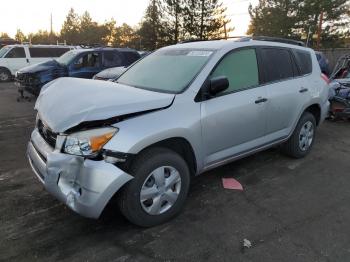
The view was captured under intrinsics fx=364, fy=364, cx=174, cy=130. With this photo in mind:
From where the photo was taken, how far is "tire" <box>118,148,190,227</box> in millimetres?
3283

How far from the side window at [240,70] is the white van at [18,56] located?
16786mm

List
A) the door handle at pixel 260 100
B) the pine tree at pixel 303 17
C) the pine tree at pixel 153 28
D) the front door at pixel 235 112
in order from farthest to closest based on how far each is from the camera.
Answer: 1. the pine tree at pixel 153 28
2. the pine tree at pixel 303 17
3. the door handle at pixel 260 100
4. the front door at pixel 235 112

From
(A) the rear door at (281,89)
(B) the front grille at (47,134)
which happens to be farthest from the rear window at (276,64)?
(B) the front grille at (47,134)

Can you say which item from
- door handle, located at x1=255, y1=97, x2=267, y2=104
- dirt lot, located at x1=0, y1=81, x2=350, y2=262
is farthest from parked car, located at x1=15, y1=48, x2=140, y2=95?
door handle, located at x1=255, y1=97, x2=267, y2=104

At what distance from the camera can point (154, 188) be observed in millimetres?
3463

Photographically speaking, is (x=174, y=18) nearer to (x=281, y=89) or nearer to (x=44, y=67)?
(x=44, y=67)

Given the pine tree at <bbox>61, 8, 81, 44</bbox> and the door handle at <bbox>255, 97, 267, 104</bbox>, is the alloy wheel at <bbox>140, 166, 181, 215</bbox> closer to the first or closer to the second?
the door handle at <bbox>255, 97, 267, 104</bbox>

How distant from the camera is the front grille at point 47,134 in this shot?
11.2 feet

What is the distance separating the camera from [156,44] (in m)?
32.8

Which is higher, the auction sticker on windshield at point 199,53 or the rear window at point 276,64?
the auction sticker on windshield at point 199,53

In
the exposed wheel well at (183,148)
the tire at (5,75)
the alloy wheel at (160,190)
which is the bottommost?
the tire at (5,75)

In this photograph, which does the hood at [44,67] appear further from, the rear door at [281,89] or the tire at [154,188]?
the tire at [154,188]

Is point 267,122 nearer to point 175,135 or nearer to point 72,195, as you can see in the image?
point 175,135

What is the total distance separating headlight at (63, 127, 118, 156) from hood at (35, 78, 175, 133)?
0.34 feet
